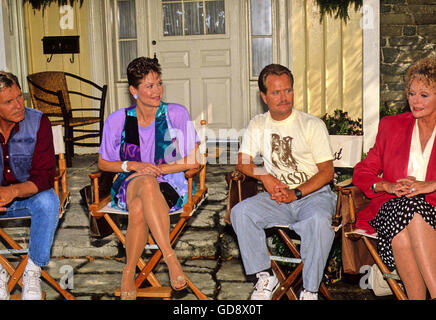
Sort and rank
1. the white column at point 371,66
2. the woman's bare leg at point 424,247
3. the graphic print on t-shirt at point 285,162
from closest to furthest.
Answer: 1. the woman's bare leg at point 424,247
2. the graphic print on t-shirt at point 285,162
3. the white column at point 371,66

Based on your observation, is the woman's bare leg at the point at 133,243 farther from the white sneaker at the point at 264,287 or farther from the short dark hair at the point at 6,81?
the short dark hair at the point at 6,81

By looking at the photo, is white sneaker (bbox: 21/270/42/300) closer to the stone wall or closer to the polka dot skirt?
the polka dot skirt

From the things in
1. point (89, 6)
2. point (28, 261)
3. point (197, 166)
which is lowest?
point (28, 261)

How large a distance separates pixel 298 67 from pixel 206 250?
9.22ft

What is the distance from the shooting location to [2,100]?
299 cm

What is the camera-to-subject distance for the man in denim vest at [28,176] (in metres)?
3.00

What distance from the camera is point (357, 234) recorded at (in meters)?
2.94

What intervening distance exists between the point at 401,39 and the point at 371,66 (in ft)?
7.47

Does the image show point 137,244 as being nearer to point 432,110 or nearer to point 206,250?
point 206,250

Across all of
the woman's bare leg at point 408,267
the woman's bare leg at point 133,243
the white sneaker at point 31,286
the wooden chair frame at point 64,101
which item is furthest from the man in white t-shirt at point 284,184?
the wooden chair frame at point 64,101

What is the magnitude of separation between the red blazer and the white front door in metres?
3.85

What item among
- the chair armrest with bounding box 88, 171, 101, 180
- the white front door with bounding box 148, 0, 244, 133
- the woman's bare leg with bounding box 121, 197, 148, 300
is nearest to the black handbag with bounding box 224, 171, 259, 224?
the woman's bare leg with bounding box 121, 197, 148, 300

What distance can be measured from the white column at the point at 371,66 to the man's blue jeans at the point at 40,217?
255cm

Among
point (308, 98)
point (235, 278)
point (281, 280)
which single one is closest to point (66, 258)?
point (235, 278)
